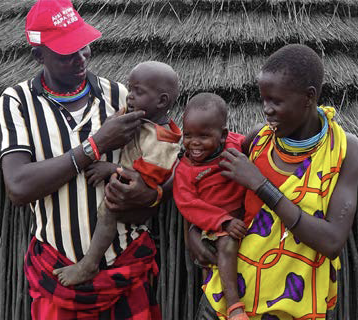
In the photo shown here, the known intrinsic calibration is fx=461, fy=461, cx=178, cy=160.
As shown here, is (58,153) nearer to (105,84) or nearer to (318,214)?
(105,84)

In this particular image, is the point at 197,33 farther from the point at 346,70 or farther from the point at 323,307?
the point at 323,307

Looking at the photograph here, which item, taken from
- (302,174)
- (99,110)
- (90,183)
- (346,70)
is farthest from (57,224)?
(346,70)

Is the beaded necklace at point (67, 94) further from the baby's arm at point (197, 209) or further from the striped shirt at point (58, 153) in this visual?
the baby's arm at point (197, 209)

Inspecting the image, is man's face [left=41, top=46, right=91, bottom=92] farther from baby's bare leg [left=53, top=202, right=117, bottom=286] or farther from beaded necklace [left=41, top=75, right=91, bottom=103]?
baby's bare leg [left=53, top=202, right=117, bottom=286]

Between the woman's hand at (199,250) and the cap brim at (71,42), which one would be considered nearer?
the woman's hand at (199,250)

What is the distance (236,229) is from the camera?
1769 millimetres

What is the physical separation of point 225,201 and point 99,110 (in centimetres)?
69

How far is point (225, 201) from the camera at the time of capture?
1.85 metres

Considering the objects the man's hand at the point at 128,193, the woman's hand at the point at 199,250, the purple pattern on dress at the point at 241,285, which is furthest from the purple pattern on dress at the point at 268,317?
the man's hand at the point at 128,193

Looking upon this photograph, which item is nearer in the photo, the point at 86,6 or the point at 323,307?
the point at 323,307

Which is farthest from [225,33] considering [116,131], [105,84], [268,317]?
[268,317]

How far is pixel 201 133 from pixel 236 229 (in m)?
0.41

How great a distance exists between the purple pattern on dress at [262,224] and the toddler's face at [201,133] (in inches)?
12.9

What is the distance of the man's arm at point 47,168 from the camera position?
6.02 feet
